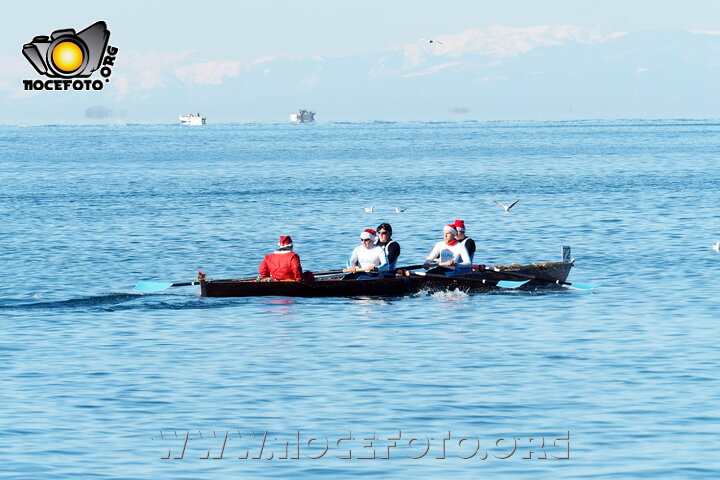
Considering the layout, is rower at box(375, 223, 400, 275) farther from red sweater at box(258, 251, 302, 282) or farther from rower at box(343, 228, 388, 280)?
red sweater at box(258, 251, 302, 282)

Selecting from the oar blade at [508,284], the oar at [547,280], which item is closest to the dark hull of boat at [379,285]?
the oar at [547,280]

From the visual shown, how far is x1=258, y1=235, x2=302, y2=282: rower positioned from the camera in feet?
106

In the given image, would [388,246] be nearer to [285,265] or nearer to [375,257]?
[375,257]

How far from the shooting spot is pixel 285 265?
32.2 meters

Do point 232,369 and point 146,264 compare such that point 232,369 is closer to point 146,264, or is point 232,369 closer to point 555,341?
point 555,341

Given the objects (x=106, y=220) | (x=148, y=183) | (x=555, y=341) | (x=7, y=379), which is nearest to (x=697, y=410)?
(x=555, y=341)

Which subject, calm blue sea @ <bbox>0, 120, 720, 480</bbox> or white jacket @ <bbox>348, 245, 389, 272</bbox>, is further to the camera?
white jacket @ <bbox>348, 245, 389, 272</bbox>

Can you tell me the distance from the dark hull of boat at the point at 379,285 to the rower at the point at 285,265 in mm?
205

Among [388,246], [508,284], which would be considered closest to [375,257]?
[388,246]

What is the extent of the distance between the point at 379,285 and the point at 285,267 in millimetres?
2540

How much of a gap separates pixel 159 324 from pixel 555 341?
29.7 ft

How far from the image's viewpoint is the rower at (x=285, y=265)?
32.2 m

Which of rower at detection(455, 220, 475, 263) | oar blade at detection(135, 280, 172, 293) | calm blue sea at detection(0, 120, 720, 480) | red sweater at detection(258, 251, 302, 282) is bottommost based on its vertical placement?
calm blue sea at detection(0, 120, 720, 480)

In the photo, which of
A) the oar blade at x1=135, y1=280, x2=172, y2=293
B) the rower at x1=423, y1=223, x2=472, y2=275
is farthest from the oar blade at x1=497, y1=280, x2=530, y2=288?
the oar blade at x1=135, y1=280, x2=172, y2=293
